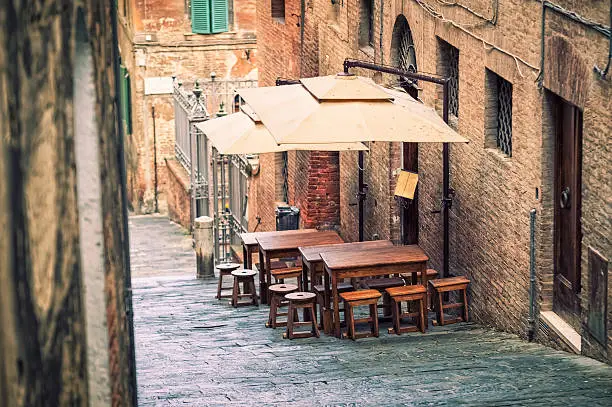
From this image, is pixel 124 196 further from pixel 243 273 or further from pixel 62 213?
pixel 243 273

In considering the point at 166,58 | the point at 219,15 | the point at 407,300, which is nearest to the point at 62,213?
the point at 407,300

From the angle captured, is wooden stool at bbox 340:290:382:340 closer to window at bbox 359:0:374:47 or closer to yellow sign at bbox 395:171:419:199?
yellow sign at bbox 395:171:419:199

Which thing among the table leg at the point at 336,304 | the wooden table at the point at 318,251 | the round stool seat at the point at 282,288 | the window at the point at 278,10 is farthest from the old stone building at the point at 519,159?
the window at the point at 278,10

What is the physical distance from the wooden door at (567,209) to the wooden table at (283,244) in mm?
3629

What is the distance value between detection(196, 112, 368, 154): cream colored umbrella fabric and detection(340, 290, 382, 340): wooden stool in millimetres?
2325

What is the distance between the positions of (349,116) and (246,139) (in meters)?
Result: 2.60

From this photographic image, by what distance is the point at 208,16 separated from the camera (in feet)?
104

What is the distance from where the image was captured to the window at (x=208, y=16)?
31438 mm

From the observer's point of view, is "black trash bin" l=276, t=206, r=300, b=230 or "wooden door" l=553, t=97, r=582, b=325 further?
"black trash bin" l=276, t=206, r=300, b=230

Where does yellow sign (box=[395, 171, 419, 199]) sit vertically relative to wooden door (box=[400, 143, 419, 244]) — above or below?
above

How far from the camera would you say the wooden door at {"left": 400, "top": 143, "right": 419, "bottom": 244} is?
51.1 feet

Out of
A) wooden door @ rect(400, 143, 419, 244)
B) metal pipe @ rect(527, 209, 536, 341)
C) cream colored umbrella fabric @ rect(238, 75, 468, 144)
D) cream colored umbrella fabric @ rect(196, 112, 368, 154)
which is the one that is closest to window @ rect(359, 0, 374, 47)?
wooden door @ rect(400, 143, 419, 244)

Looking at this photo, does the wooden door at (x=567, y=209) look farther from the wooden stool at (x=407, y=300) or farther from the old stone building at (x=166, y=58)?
the old stone building at (x=166, y=58)

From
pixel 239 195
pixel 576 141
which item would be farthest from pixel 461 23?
pixel 239 195
